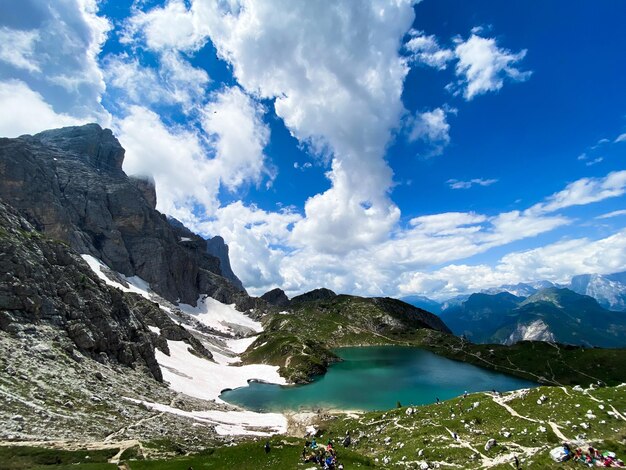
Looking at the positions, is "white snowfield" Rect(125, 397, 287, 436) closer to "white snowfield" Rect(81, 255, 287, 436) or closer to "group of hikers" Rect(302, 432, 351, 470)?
"white snowfield" Rect(81, 255, 287, 436)

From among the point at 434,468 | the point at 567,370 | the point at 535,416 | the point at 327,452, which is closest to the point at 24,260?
the point at 327,452

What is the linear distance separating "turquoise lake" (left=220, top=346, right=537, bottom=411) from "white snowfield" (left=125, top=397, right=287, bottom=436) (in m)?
13.5

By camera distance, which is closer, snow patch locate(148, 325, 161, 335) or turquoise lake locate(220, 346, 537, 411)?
turquoise lake locate(220, 346, 537, 411)

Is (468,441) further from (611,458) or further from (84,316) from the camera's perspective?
(84,316)

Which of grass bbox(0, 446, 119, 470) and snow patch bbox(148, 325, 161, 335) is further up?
snow patch bbox(148, 325, 161, 335)

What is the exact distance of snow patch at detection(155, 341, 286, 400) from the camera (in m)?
107

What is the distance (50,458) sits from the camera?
31.6 meters

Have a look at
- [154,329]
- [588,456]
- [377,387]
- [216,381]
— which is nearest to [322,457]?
[588,456]

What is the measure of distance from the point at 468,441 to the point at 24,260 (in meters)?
88.4

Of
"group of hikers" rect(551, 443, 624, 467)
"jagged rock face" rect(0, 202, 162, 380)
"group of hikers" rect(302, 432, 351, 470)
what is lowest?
"group of hikers" rect(302, 432, 351, 470)

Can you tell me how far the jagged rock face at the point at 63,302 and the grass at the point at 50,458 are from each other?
37.2m

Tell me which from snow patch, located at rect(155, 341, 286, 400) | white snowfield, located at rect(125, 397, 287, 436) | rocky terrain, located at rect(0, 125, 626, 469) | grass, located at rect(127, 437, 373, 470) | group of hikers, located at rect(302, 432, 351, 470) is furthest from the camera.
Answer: snow patch, located at rect(155, 341, 286, 400)

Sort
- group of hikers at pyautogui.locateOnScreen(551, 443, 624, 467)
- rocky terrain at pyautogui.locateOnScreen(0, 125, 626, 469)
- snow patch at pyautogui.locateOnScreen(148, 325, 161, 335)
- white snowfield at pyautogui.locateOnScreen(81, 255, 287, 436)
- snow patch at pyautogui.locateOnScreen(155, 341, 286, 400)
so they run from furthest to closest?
1. snow patch at pyautogui.locateOnScreen(148, 325, 161, 335)
2. snow patch at pyautogui.locateOnScreen(155, 341, 286, 400)
3. white snowfield at pyautogui.locateOnScreen(81, 255, 287, 436)
4. rocky terrain at pyautogui.locateOnScreen(0, 125, 626, 469)
5. group of hikers at pyautogui.locateOnScreen(551, 443, 624, 467)

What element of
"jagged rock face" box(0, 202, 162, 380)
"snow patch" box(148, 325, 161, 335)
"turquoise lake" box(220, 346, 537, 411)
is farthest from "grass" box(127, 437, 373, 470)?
"snow patch" box(148, 325, 161, 335)
